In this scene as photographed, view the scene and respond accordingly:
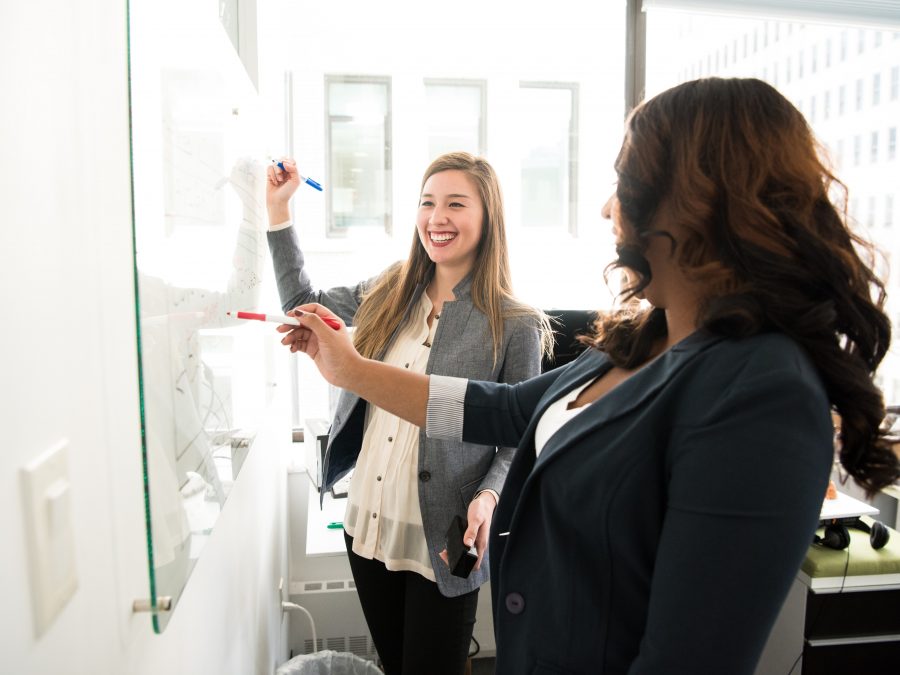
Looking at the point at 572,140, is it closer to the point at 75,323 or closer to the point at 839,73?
the point at 839,73

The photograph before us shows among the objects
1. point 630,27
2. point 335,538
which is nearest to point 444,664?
point 335,538

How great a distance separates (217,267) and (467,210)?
0.74 metres

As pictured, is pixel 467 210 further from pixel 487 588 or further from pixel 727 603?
pixel 487 588

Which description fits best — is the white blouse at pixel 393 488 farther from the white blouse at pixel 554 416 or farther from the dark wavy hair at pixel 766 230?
the dark wavy hair at pixel 766 230

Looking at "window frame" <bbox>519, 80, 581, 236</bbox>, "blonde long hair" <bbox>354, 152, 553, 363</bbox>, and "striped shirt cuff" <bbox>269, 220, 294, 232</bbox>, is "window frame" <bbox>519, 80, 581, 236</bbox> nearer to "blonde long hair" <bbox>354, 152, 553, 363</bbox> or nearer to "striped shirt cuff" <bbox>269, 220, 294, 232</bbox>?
"blonde long hair" <bbox>354, 152, 553, 363</bbox>

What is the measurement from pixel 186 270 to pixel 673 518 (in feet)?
2.07

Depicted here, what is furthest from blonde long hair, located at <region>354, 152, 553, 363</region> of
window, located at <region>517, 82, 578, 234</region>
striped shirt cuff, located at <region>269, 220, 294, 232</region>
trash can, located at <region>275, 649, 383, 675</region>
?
window, located at <region>517, 82, 578, 234</region>

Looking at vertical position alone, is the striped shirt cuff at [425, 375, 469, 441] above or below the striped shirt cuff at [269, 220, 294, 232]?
below

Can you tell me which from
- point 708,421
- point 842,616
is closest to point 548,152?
point 842,616

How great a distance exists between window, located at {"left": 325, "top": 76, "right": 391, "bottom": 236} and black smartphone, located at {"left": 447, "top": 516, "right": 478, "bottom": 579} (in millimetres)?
1766

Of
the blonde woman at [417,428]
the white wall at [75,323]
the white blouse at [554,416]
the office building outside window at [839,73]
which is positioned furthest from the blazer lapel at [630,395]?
the office building outside window at [839,73]

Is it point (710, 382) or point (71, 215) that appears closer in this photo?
point (71, 215)

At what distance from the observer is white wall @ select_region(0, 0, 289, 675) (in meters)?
0.40

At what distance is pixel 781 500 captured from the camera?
593mm
